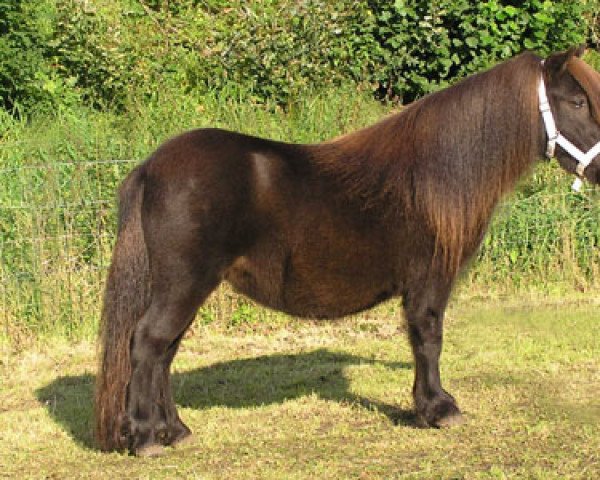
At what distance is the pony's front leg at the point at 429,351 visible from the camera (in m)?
5.79

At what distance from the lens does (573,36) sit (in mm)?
13109

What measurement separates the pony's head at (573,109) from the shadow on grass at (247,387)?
1.91 meters

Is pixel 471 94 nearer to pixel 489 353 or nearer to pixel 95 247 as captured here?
pixel 489 353

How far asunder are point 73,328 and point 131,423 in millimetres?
3286

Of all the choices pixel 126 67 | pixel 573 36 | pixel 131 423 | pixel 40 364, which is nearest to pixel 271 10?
pixel 126 67

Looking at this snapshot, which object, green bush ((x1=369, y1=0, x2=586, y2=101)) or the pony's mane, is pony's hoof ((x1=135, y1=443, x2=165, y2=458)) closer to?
the pony's mane

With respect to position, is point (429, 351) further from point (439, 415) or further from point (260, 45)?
point (260, 45)

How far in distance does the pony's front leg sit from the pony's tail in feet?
5.22

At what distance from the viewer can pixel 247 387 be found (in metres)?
7.10

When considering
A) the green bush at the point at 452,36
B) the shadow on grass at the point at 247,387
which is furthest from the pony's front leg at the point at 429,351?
the green bush at the point at 452,36

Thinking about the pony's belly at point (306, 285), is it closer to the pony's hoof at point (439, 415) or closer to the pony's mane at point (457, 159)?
the pony's mane at point (457, 159)

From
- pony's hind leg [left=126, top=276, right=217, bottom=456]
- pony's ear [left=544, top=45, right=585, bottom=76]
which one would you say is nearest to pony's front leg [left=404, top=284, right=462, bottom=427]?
pony's hind leg [left=126, top=276, right=217, bottom=456]

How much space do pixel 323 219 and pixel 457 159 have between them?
2.79 feet

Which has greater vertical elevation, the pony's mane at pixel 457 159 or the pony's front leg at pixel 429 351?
the pony's mane at pixel 457 159
